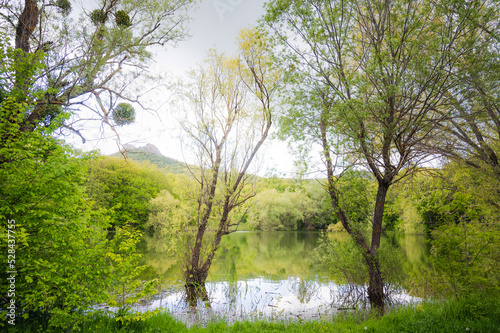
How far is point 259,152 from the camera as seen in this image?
11805mm

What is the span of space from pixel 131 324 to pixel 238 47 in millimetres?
11372

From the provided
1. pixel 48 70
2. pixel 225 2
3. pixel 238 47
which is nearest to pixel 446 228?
pixel 238 47

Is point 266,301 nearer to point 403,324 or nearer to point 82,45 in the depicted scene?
point 403,324

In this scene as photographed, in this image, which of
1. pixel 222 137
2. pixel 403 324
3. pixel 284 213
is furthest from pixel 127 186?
pixel 403 324

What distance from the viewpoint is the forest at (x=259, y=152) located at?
171 inches

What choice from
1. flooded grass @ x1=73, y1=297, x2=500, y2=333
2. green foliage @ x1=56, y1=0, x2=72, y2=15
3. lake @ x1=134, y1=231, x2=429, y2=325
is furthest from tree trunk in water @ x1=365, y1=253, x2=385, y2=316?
green foliage @ x1=56, y1=0, x2=72, y2=15

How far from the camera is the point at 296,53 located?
7766mm

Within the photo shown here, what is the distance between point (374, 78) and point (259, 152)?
5923mm

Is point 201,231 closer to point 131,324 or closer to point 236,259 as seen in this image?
point 131,324

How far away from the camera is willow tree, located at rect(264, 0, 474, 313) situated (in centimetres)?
648

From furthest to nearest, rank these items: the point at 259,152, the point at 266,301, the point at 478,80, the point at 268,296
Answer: the point at 259,152, the point at 268,296, the point at 266,301, the point at 478,80

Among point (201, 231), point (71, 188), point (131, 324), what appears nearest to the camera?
point (71, 188)

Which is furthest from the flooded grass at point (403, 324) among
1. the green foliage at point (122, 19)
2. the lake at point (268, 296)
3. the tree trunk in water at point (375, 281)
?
the green foliage at point (122, 19)

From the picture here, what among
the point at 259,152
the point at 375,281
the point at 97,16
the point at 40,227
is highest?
the point at 97,16
